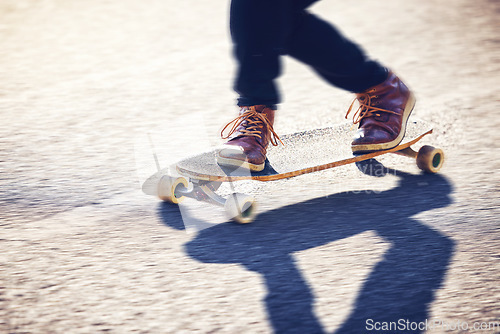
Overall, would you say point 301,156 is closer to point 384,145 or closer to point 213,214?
point 384,145

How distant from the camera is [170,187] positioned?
8.63ft

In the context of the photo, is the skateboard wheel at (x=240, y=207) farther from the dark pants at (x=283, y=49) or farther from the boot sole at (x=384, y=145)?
the boot sole at (x=384, y=145)

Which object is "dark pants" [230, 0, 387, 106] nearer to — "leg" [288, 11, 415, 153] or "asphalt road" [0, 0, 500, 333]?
"leg" [288, 11, 415, 153]

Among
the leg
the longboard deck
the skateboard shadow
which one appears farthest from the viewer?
the leg

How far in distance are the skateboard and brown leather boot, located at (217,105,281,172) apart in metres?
0.03

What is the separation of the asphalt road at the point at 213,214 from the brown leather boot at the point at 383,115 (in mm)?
181

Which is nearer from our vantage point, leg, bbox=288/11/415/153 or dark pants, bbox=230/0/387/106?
dark pants, bbox=230/0/387/106

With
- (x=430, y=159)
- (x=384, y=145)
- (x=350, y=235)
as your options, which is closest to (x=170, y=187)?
(x=350, y=235)

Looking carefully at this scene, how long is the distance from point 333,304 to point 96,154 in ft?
5.35

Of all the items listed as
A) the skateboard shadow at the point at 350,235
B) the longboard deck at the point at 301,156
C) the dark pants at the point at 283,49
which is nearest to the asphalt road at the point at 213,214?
the skateboard shadow at the point at 350,235

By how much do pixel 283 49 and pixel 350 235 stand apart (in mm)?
902

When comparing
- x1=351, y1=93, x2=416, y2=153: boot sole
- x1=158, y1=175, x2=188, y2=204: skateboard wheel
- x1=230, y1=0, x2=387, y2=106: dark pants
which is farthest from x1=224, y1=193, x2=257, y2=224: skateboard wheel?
x1=351, y1=93, x2=416, y2=153: boot sole

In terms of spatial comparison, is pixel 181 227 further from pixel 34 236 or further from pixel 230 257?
A: pixel 34 236

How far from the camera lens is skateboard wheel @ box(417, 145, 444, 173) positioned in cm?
294
